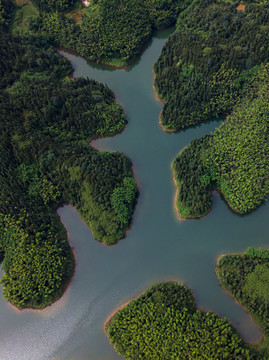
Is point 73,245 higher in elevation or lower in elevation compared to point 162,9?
lower

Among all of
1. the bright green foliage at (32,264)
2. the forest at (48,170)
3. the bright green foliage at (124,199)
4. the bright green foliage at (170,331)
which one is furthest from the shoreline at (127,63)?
the bright green foliage at (170,331)

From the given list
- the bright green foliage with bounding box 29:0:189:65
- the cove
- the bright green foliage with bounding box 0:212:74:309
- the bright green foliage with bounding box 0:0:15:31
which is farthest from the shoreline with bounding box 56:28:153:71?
the bright green foliage with bounding box 0:212:74:309

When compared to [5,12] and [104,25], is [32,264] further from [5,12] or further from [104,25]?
[5,12]

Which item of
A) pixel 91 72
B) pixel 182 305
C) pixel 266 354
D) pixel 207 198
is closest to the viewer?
pixel 266 354

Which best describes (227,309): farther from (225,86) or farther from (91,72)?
(91,72)

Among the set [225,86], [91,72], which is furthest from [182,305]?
[91,72]

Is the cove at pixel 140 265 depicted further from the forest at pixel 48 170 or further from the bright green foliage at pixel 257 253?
the forest at pixel 48 170

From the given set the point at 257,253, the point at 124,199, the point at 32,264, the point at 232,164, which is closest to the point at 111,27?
the point at 124,199
